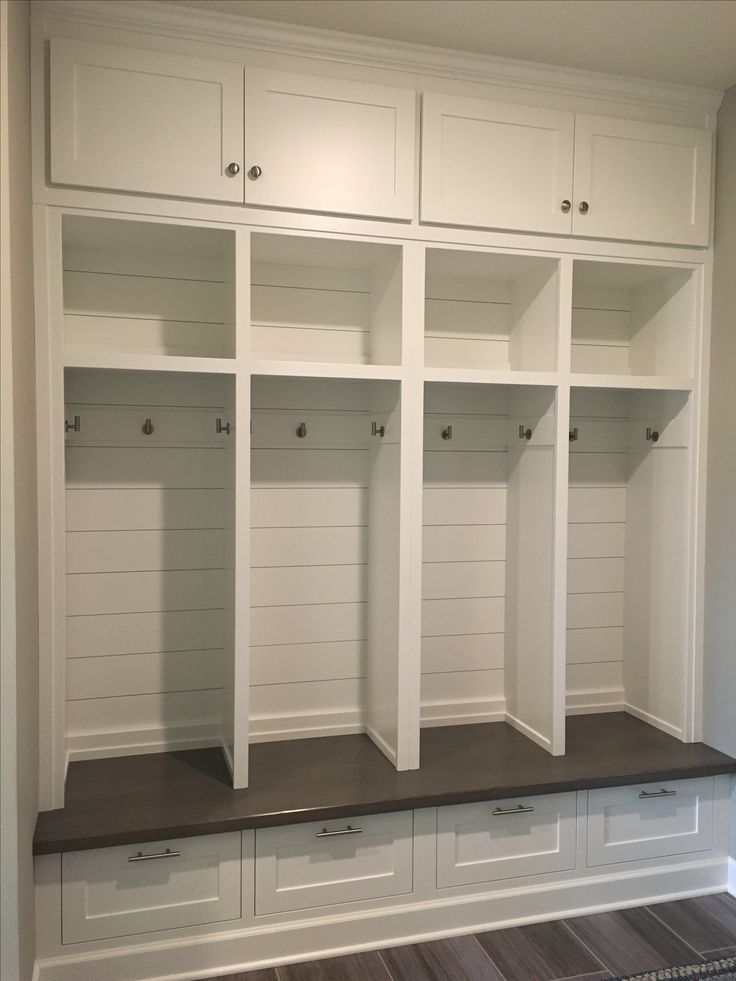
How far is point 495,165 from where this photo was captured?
2.46m

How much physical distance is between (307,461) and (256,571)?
42 centimetres

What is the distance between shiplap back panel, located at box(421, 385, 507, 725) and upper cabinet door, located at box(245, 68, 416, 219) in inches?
Result: 30.1

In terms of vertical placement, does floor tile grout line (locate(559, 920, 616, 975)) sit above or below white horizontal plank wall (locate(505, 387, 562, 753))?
below

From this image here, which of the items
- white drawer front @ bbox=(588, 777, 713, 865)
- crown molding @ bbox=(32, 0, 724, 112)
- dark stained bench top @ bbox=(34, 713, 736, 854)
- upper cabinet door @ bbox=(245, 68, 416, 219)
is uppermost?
crown molding @ bbox=(32, 0, 724, 112)

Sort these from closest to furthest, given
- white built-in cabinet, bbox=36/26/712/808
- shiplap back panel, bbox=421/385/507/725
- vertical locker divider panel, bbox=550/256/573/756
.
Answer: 1. white built-in cabinet, bbox=36/26/712/808
2. vertical locker divider panel, bbox=550/256/573/756
3. shiplap back panel, bbox=421/385/507/725

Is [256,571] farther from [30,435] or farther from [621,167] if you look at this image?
[621,167]

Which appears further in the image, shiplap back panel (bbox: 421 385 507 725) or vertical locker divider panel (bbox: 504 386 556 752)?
shiplap back panel (bbox: 421 385 507 725)

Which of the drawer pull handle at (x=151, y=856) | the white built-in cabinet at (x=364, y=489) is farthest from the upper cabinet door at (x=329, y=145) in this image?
the drawer pull handle at (x=151, y=856)

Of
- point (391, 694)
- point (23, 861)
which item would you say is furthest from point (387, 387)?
point (23, 861)

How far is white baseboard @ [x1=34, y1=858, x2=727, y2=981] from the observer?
6.99ft

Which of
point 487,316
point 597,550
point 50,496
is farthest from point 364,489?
point 50,496

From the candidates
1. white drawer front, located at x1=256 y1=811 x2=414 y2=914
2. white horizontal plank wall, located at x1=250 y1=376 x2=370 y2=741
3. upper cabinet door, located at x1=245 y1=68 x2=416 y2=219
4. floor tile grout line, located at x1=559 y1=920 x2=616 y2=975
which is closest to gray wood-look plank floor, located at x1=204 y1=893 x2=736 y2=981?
floor tile grout line, located at x1=559 y1=920 x2=616 y2=975

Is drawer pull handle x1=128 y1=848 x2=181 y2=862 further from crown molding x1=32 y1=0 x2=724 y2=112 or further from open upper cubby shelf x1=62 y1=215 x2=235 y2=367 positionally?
crown molding x1=32 y1=0 x2=724 y2=112

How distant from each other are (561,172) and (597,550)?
4.55 feet
